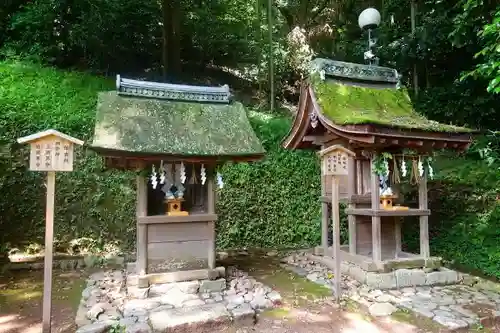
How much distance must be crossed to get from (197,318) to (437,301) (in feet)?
12.2

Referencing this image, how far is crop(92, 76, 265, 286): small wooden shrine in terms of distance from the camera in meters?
5.89

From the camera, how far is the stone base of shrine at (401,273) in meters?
6.36

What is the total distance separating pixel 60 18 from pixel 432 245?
48.2ft

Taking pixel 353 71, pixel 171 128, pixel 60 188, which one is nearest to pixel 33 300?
pixel 60 188

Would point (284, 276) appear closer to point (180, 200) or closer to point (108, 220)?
point (180, 200)

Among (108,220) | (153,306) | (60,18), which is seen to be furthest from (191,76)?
(153,306)

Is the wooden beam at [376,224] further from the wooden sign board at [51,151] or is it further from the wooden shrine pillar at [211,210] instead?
the wooden sign board at [51,151]

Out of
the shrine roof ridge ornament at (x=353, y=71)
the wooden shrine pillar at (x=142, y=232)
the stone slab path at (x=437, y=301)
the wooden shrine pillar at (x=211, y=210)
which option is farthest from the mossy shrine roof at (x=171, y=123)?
the stone slab path at (x=437, y=301)

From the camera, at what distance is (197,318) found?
15.3 ft

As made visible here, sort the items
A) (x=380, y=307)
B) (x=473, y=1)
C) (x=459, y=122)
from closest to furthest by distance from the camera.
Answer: (x=380, y=307) → (x=473, y=1) → (x=459, y=122)

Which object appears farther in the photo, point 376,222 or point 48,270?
point 376,222

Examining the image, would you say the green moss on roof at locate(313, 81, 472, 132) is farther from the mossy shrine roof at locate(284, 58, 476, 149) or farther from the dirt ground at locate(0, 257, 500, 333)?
the dirt ground at locate(0, 257, 500, 333)

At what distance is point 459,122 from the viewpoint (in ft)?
34.4

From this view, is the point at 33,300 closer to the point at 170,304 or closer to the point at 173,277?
the point at 173,277
